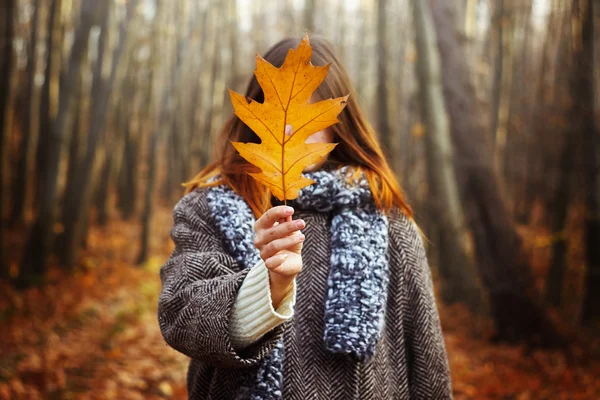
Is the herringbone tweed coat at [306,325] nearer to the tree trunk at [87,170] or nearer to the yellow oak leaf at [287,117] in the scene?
the yellow oak leaf at [287,117]

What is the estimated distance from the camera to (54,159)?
7.18 metres

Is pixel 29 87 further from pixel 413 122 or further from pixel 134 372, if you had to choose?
pixel 413 122

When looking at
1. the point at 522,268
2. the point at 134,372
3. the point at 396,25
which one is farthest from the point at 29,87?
the point at 396,25

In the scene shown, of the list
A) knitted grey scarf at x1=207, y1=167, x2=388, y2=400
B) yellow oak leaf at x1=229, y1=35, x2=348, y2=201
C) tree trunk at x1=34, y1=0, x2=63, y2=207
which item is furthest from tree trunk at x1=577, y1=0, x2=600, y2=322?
tree trunk at x1=34, y1=0, x2=63, y2=207

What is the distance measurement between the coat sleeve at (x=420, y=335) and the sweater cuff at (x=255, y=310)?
0.60m

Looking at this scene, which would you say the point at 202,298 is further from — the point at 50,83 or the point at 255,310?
the point at 50,83

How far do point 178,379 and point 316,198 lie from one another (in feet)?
13.0

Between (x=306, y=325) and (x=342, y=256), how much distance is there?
266 millimetres

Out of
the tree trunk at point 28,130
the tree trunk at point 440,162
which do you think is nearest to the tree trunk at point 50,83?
the tree trunk at point 28,130

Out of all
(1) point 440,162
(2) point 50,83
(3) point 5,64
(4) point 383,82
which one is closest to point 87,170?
(2) point 50,83

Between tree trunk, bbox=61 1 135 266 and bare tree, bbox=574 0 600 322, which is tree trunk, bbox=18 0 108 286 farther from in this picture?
bare tree, bbox=574 0 600 322

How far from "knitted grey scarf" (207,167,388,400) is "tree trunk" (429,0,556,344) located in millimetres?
3993

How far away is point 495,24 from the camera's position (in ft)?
39.4

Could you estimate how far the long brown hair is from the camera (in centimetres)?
172
